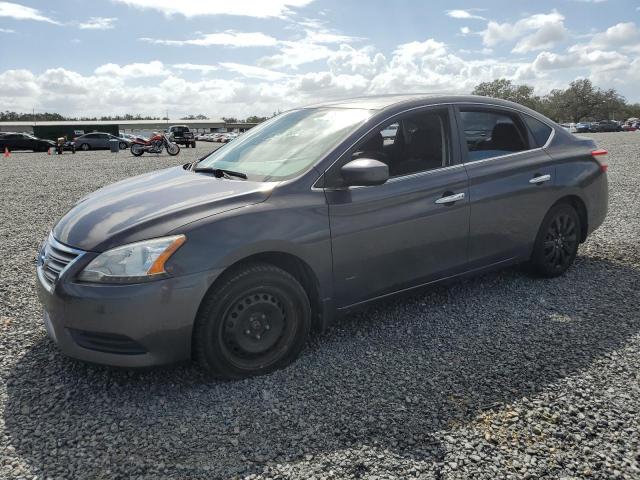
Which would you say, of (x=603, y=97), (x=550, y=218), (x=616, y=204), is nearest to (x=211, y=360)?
(x=550, y=218)

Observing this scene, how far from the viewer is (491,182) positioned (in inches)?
161

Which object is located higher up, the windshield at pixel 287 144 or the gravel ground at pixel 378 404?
the windshield at pixel 287 144

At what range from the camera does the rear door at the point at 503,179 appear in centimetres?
406

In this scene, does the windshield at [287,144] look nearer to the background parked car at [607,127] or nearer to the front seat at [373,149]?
the front seat at [373,149]

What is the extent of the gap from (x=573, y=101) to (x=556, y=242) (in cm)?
10233

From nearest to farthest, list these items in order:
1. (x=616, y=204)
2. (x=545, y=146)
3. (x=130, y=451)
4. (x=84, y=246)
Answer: (x=130, y=451), (x=84, y=246), (x=545, y=146), (x=616, y=204)

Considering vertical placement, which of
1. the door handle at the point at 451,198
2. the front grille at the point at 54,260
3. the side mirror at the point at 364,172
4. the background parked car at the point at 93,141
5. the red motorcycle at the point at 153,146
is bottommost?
the front grille at the point at 54,260

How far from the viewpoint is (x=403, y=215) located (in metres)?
3.58

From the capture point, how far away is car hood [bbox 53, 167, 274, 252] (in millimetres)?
2900

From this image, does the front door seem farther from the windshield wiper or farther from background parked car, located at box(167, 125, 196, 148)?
background parked car, located at box(167, 125, 196, 148)

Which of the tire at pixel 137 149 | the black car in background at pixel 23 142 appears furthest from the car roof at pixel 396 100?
the black car in background at pixel 23 142

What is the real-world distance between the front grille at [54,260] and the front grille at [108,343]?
345 mm

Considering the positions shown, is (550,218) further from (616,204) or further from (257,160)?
(616,204)

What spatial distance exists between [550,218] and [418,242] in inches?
65.0
